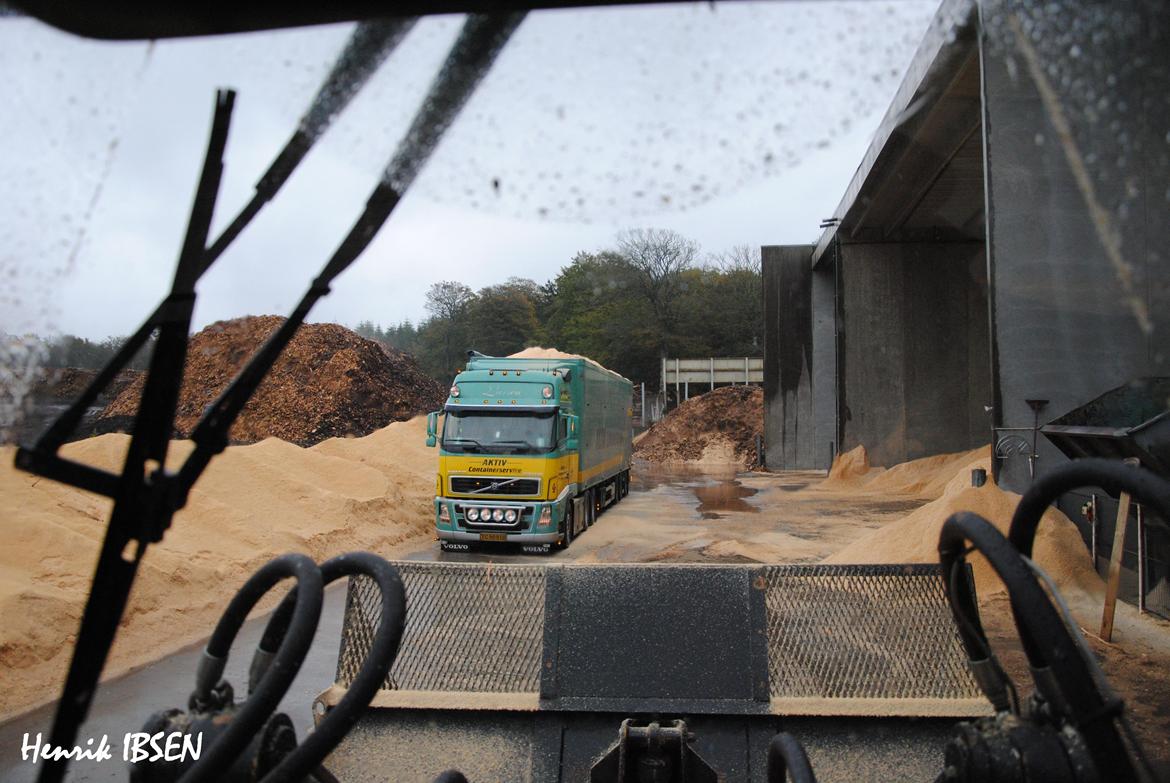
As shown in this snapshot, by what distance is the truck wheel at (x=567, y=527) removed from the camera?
47.9 feet

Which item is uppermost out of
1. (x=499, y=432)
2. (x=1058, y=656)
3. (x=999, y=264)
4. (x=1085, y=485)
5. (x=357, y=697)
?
(x=999, y=264)

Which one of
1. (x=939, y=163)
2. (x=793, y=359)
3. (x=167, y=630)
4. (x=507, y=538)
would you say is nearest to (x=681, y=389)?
(x=793, y=359)

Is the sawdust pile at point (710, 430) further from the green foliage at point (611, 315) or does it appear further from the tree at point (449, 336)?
the tree at point (449, 336)

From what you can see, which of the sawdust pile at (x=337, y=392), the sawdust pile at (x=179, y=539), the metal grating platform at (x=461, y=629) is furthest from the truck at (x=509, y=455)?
the metal grating platform at (x=461, y=629)

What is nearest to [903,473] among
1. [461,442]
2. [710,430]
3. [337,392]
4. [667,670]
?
[337,392]

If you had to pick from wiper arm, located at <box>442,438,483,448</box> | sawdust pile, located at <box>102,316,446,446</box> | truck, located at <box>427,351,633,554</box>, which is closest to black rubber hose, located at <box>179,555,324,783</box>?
truck, located at <box>427,351,633,554</box>

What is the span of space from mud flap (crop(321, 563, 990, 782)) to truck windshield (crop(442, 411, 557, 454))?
→ 402 inches

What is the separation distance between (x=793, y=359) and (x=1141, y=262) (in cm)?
3606

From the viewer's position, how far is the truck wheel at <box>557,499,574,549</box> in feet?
47.9

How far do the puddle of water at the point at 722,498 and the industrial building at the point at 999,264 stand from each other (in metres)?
4.66

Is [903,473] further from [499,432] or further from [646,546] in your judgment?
[499,432]

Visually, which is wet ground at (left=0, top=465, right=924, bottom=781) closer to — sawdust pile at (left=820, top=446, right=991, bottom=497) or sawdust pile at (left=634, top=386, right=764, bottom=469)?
sawdust pile at (left=820, top=446, right=991, bottom=497)

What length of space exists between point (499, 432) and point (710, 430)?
35.5 m

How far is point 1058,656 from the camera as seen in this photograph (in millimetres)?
1475
